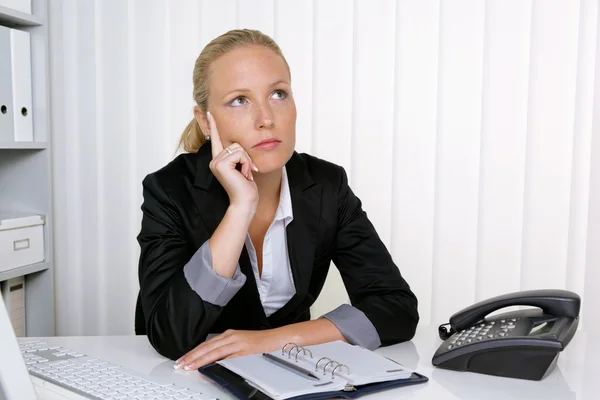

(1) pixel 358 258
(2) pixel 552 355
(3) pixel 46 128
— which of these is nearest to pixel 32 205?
(3) pixel 46 128

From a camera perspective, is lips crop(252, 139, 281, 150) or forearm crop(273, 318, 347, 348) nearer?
forearm crop(273, 318, 347, 348)

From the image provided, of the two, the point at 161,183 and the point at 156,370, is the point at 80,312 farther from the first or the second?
the point at 156,370

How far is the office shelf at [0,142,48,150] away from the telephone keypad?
6.12 ft

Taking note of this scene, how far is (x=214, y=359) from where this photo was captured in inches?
44.7

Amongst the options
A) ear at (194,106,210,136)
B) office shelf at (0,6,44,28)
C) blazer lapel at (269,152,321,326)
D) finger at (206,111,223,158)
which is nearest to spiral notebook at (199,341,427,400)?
blazer lapel at (269,152,321,326)

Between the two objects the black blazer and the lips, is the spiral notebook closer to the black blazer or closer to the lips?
the black blazer

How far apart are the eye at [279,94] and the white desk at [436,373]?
598 mm

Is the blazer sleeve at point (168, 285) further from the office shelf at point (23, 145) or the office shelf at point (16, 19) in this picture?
the office shelf at point (16, 19)

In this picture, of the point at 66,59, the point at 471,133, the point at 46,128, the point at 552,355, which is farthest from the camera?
the point at 66,59

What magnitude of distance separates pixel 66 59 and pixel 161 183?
5.19ft

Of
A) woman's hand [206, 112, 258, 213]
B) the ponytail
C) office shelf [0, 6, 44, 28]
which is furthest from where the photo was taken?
office shelf [0, 6, 44, 28]

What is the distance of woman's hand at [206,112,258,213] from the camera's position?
4.65 feet

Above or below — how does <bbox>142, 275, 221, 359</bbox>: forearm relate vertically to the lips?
below

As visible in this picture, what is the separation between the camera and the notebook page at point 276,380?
0.93 metres
